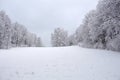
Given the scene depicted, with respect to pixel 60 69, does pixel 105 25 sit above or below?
above

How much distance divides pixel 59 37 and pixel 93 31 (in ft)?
154

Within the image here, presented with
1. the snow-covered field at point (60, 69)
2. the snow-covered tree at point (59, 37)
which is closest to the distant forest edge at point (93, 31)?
the snow-covered tree at point (59, 37)

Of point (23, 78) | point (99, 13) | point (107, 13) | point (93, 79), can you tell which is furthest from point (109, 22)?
point (23, 78)

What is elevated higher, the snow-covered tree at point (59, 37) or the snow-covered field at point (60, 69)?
the snow-covered tree at point (59, 37)

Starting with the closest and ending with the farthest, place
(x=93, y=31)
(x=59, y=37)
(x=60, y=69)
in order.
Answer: (x=60, y=69), (x=93, y=31), (x=59, y=37)

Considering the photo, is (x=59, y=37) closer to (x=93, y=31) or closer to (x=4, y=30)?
(x=4, y=30)

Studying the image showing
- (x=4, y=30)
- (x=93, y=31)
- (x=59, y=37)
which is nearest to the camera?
(x=93, y=31)

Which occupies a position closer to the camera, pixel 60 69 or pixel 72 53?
pixel 60 69

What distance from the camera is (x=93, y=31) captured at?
953 inches

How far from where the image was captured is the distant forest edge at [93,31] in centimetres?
1671

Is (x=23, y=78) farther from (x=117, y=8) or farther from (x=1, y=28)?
(x=1, y=28)

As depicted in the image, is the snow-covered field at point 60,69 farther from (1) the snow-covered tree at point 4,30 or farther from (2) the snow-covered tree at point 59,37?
(2) the snow-covered tree at point 59,37

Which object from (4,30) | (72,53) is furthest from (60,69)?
(4,30)

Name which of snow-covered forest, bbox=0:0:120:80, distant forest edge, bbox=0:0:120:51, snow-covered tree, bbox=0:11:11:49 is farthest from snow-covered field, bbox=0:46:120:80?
snow-covered tree, bbox=0:11:11:49
